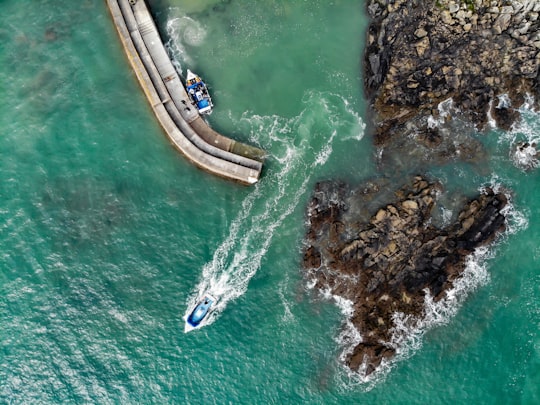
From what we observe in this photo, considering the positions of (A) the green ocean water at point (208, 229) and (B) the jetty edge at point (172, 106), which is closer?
(A) the green ocean water at point (208, 229)

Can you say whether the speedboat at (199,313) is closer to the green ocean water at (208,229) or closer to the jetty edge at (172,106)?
the green ocean water at (208,229)

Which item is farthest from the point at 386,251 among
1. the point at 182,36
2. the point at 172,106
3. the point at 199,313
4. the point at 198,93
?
the point at 182,36

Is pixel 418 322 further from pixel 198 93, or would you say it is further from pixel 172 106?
pixel 172 106

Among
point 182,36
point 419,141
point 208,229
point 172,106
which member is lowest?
point 208,229

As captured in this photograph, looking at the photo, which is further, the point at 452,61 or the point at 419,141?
the point at 452,61

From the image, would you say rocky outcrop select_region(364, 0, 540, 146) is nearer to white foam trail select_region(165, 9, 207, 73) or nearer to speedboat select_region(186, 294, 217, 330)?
white foam trail select_region(165, 9, 207, 73)

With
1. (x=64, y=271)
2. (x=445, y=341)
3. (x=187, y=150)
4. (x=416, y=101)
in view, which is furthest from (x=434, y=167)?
(x=64, y=271)

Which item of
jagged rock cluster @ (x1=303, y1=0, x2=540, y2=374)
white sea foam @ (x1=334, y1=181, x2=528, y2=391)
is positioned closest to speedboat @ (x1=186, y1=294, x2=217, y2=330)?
jagged rock cluster @ (x1=303, y1=0, x2=540, y2=374)

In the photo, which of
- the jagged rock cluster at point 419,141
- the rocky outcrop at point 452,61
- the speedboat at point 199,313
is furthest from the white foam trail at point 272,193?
the rocky outcrop at point 452,61
